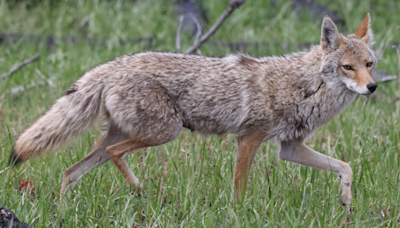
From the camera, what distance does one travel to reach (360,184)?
399 centimetres

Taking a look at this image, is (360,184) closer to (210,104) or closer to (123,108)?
(210,104)

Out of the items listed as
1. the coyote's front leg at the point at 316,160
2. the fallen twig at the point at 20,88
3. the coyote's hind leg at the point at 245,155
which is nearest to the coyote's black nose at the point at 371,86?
the coyote's front leg at the point at 316,160

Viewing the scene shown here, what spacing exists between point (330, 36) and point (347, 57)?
285 mm

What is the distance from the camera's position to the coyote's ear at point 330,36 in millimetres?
4156

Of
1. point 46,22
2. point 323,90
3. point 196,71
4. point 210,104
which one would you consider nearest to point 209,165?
point 210,104

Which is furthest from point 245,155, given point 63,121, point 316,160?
point 63,121

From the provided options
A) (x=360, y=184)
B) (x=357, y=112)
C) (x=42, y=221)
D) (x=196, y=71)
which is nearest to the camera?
(x=42, y=221)

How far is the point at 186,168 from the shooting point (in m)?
4.47

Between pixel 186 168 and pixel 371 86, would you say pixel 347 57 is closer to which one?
pixel 371 86

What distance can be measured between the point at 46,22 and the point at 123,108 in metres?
7.88

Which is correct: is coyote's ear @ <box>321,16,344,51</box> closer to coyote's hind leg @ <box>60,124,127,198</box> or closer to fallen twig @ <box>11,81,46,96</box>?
coyote's hind leg @ <box>60,124,127,198</box>

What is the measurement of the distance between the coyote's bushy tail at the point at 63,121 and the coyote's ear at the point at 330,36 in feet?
6.79

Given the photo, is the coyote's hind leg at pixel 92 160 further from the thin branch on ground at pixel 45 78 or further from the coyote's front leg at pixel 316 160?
the thin branch on ground at pixel 45 78

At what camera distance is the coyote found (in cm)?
400
